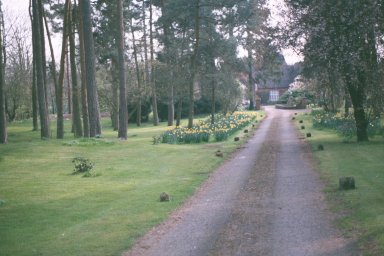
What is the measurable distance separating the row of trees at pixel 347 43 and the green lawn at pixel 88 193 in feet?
19.3

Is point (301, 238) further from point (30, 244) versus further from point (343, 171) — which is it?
point (343, 171)

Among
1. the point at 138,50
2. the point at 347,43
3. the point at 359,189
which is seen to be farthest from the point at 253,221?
the point at 138,50

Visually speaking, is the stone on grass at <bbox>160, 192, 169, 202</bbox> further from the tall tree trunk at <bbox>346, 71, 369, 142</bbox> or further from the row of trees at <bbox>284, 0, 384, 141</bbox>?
the tall tree trunk at <bbox>346, 71, 369, 142</bbox>

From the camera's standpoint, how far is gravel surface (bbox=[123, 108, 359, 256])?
6555 mm

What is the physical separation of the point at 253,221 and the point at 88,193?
15.8ft

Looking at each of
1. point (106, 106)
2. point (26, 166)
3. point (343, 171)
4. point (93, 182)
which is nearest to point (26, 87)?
point (106, 106)

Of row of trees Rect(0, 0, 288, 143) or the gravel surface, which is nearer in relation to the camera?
the gravel surface

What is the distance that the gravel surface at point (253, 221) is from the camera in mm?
6555

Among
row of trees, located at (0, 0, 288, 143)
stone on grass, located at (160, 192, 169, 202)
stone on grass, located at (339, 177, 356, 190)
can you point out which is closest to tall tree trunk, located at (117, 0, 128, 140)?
row of trees, located at (0, 0, 288, 143)

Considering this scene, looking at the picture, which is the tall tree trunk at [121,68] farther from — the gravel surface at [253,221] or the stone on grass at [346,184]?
the stone on grass at [346,184]

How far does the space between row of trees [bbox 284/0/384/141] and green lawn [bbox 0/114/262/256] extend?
19.3 ft

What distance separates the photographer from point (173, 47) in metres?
32.2

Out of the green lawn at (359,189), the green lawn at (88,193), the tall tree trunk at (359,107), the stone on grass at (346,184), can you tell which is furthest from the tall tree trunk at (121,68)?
the stone on grass at (346,184)

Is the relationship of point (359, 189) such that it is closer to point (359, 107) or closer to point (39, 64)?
point (359, 107)
